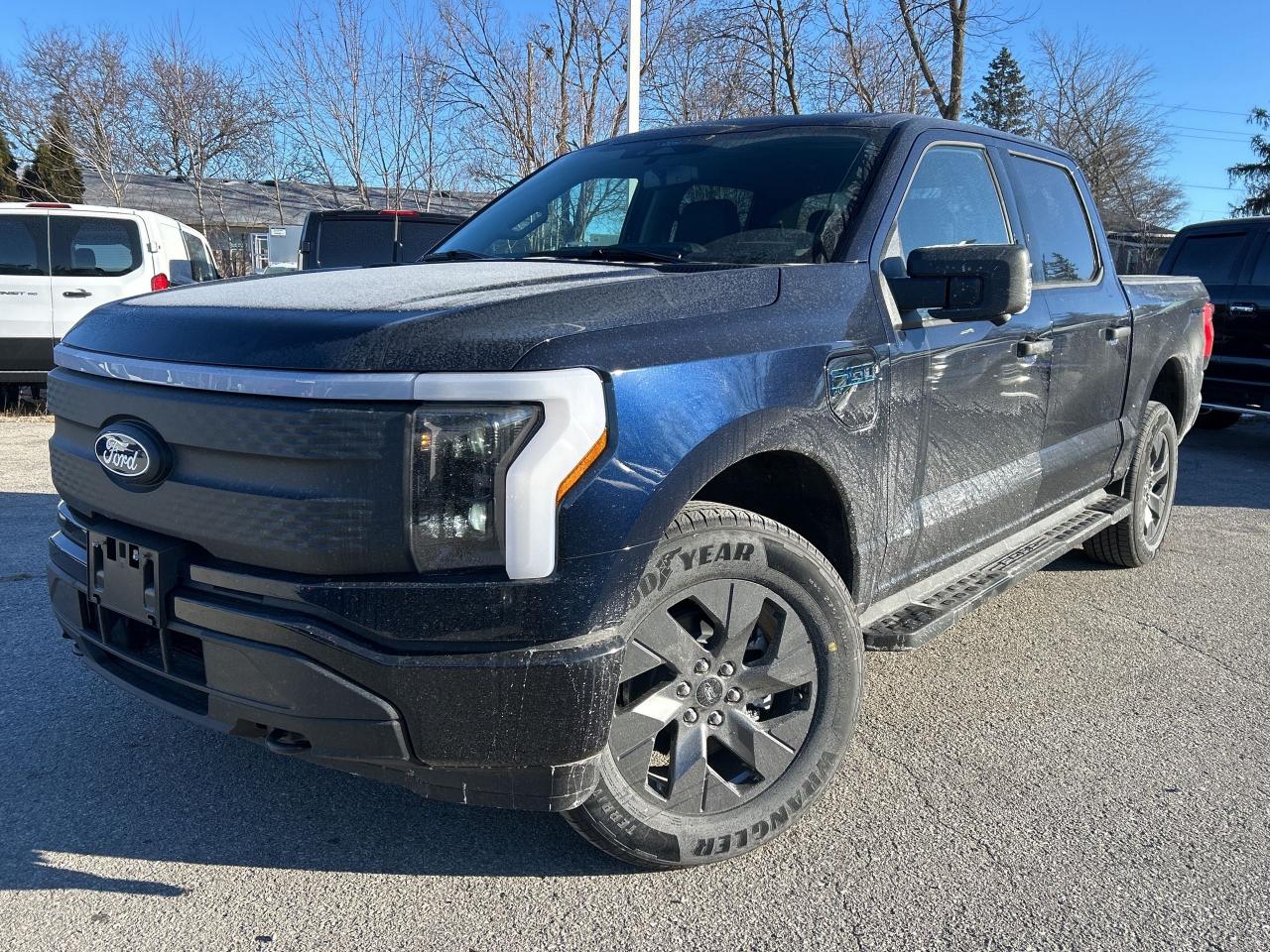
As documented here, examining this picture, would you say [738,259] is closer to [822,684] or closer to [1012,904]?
[822,684]

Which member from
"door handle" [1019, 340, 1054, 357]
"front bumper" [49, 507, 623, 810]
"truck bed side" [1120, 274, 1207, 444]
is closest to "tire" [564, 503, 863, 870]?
"front bumper" [49, 507, 623, 810]

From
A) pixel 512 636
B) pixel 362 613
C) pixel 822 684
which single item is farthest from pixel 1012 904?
pixel 362 613

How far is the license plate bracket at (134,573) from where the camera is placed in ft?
7.09

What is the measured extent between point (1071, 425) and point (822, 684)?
2072mm

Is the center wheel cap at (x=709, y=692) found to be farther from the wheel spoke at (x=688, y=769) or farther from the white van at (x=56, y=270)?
the white van at (x=56, y=270)

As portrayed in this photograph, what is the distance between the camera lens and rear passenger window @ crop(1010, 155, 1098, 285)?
12.7ft

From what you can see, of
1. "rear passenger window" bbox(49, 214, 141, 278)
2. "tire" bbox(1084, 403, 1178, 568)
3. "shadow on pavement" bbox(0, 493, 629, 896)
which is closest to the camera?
"shadow on pavement" bbox(0, 493, 629, 896)

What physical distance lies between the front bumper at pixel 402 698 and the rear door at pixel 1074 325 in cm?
249

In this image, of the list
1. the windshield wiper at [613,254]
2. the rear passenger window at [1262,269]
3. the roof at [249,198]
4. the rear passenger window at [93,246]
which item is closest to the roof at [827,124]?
the windshield wiper at [613,254]

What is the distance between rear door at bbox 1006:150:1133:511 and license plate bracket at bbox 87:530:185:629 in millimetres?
3027

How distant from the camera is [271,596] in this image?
6.74 ft

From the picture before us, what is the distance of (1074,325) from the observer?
12.8ft

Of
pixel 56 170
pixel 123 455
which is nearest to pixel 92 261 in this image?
pixel 123 455

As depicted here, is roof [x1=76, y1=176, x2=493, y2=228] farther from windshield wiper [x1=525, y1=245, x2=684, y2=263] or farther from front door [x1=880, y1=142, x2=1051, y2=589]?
front door [x1=880, y1=142, x2=1051, y2=589]
